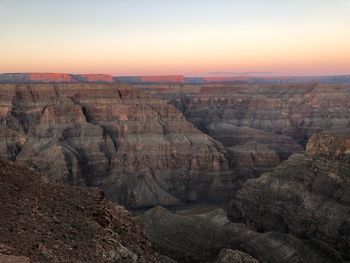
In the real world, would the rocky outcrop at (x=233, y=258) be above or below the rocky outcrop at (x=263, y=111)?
above

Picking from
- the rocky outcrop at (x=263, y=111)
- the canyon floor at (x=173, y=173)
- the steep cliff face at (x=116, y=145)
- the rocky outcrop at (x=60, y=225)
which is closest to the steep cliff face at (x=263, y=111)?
the rocky outcrop at (x=263, y=111)

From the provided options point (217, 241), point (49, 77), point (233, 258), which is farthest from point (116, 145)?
point (49, 77)

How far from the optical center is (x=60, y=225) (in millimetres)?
18891

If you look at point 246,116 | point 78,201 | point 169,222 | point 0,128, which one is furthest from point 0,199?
point 246,116

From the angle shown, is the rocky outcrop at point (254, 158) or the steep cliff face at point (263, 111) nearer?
the rocky outcrop at point (254, 158)

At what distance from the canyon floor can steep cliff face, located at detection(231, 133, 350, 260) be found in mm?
136

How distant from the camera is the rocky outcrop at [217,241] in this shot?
43781mm

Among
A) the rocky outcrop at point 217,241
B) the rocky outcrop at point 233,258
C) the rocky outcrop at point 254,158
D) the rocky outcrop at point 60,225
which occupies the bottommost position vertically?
the rocky outcrop at point 254,158

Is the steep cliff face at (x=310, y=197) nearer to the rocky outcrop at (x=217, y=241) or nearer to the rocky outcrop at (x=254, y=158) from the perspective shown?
the rocky outcrop at (x=217, y=241)

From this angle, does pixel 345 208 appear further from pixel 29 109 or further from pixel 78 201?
pixel 29 109

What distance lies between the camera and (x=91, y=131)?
9562cm

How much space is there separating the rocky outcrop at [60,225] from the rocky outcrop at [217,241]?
1949 centimetres

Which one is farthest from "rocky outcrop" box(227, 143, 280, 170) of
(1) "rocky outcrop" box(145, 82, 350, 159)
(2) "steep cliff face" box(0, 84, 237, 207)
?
(1) "rocky outcrop" box(145, 82, 350, 159)

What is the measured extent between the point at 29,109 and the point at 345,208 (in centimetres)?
7621
